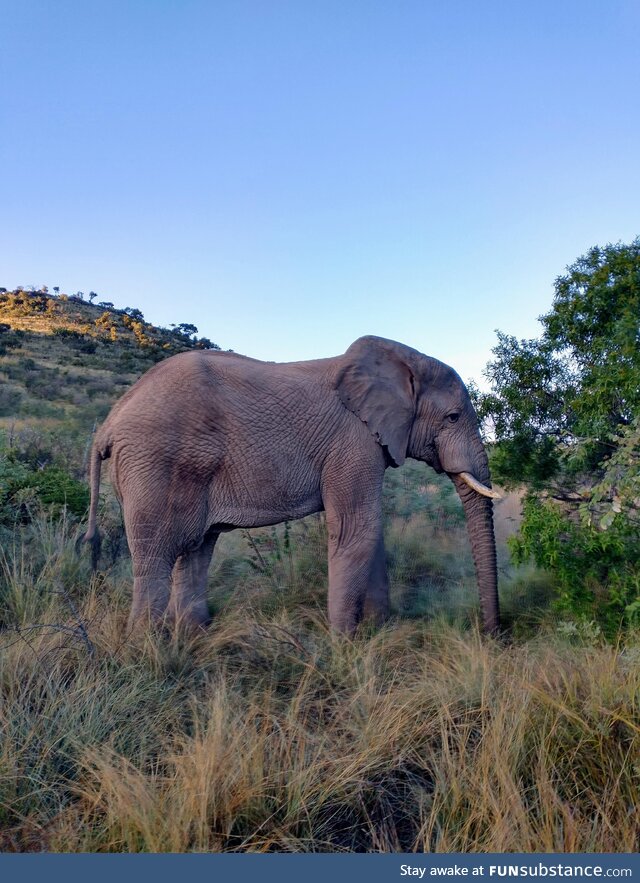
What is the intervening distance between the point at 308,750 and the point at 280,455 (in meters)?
2.42

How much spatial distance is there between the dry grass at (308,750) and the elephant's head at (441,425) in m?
1.40

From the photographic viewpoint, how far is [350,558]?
5.24m

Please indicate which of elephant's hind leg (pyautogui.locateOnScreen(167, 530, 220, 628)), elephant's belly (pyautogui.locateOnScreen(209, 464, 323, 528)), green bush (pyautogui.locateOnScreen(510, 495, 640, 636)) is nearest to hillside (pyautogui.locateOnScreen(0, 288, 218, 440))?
elephant's hind leg (pyautogui.locateOnScreen(167, 530, 220, 628))

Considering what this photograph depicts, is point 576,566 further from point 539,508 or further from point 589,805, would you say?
point 589,805

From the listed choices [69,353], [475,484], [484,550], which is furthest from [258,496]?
[69,353]

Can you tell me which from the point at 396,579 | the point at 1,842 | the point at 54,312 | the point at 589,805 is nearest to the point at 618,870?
the point at 589,805

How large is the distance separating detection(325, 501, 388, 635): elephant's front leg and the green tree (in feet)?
3.91

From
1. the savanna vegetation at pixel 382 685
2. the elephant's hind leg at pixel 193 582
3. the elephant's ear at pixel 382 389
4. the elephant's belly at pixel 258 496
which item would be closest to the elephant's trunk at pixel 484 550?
the savanna vegetation at pixel 382 685

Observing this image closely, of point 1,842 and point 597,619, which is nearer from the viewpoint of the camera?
point 1,842

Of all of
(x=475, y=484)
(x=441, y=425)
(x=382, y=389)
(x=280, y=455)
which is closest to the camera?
(x=280, y=455)

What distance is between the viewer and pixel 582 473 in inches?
252

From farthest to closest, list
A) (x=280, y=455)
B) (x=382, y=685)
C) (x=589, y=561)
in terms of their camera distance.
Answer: (x=280, y=455) < (x=589, y=561) < (x=382, y=685)

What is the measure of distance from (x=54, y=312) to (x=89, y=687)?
1826 inches

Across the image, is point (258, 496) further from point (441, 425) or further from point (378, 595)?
point (441, 425)
